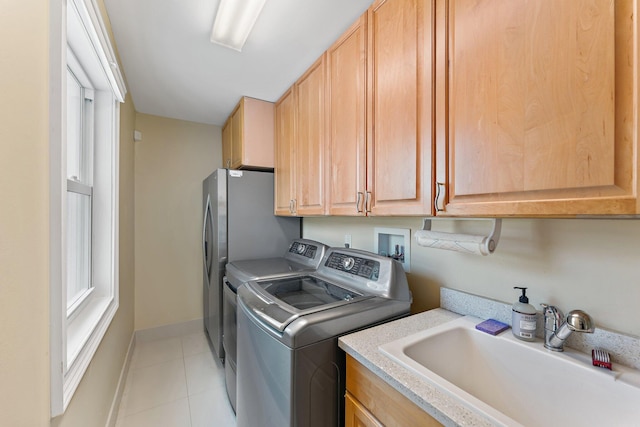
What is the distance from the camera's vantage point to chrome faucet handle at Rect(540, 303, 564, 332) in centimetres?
86

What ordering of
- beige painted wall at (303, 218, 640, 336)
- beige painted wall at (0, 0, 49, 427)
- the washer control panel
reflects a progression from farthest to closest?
the washer control panel, beige painted wall at (303, 218, 640, 336), beige painted wall at (0, 0, 49, 427)

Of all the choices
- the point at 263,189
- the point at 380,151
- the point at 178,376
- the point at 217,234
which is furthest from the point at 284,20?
the point at 178,376

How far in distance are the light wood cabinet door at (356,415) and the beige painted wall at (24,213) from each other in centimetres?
88

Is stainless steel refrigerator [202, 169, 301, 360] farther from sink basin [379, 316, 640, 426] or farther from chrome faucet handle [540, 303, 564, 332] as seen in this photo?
chrome faucet handle [540, 303, 564, 332]

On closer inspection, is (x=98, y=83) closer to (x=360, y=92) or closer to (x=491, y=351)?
(x=360, y=92)

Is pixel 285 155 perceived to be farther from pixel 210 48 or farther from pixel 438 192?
pixel 438 192

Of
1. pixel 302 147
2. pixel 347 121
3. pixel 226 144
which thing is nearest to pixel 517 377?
pixel 347 121

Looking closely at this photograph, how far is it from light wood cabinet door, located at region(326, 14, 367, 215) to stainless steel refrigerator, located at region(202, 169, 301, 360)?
3.23ft

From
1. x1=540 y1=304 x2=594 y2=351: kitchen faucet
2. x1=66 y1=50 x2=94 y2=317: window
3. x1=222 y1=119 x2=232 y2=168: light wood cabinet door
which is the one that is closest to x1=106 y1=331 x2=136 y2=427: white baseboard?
x1=66 y1=50 x2=94 y2=317: window

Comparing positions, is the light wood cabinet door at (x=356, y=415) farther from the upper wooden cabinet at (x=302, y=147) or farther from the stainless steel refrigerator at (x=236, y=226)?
the stainless steel refrigerator at (x=236, y=226)

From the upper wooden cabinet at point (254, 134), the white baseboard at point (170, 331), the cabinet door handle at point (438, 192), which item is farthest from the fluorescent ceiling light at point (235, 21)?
the white baseboard at point (170, 331)

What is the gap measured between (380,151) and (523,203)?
2.02ft

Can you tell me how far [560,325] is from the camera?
84 centimetres

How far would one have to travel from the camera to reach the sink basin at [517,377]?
68cm
